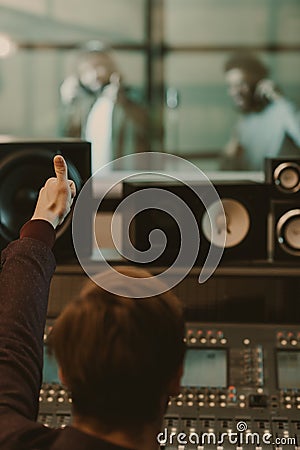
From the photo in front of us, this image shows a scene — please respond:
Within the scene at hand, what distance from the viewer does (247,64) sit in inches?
228

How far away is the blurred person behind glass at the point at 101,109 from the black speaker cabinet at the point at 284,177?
130 inches

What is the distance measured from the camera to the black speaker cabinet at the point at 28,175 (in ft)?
6.41

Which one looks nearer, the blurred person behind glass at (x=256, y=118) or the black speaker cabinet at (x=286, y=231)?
the black speaker cabinet at (x=286, y=231)

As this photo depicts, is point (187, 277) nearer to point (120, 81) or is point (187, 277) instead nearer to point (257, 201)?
point (257, 201)

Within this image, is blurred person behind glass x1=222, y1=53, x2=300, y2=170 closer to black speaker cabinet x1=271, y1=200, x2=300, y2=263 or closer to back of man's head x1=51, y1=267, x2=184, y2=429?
black speaker cabinet x1=271, y1=200, x2=300, y2=263

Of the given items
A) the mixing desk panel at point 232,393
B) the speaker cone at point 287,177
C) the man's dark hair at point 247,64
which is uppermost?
the man's dark hair at point 247,64

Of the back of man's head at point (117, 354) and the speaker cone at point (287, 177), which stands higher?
the speaker cone at point (287, 177)

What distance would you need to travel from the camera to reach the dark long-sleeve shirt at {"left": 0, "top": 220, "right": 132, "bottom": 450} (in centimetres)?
102

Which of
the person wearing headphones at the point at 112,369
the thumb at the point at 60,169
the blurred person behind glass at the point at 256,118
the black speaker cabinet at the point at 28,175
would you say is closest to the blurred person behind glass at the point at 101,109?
the blurred person behind glass at the point at 256,118

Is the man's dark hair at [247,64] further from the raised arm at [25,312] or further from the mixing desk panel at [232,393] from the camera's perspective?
the raised arm at [25,312]

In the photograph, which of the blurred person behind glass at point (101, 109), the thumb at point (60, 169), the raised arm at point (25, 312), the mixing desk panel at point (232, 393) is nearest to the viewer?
the raised arm at point (25, 312)

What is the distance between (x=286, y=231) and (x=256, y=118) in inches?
141

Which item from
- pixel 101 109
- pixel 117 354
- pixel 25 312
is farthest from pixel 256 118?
pixel 117 354

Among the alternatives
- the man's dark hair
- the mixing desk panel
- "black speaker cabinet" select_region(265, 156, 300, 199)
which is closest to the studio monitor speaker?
"black speaker cabinet" select_region(265, 156, 300, 199)
